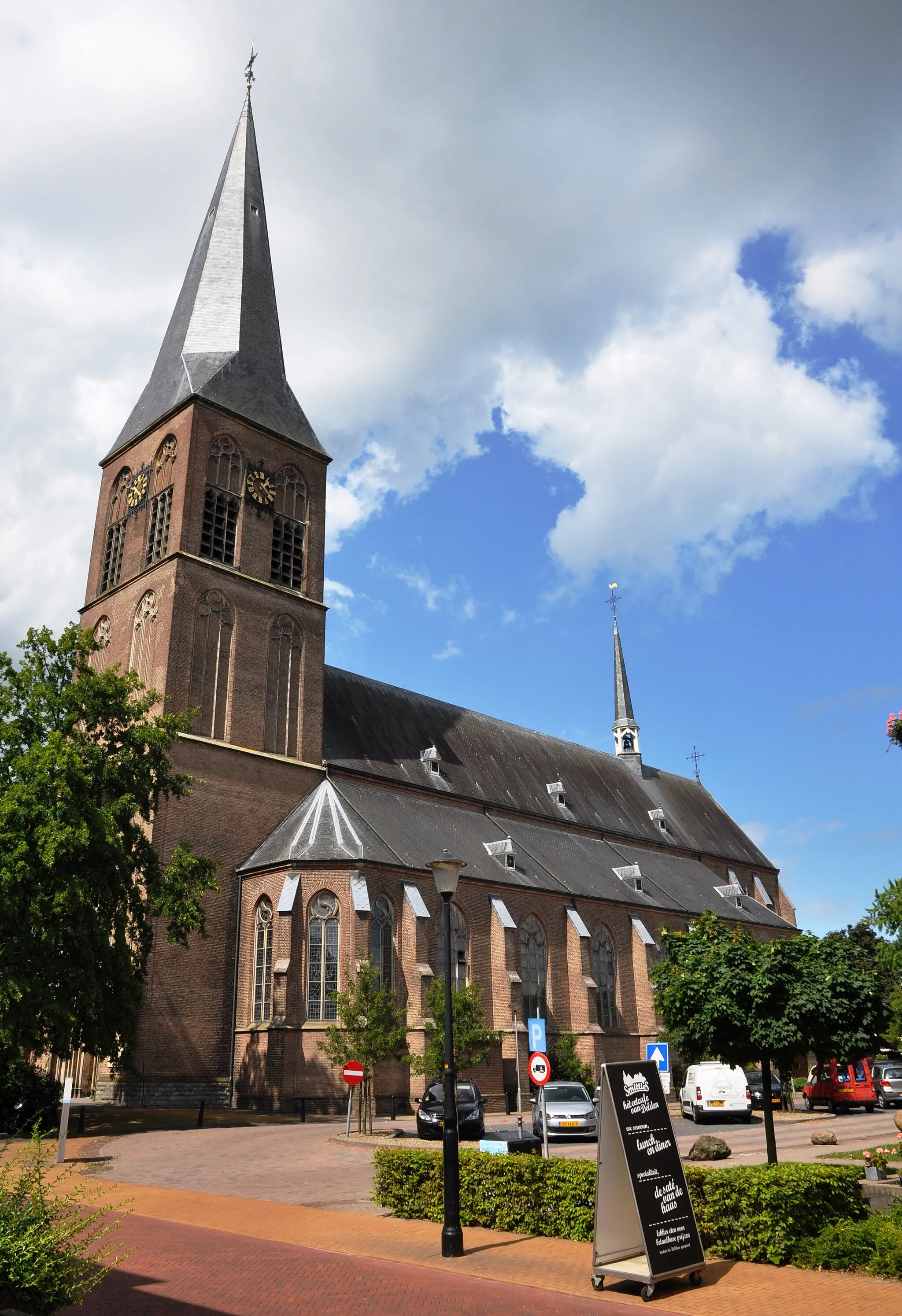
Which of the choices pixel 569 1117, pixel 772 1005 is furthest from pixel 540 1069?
pixel 569 1117

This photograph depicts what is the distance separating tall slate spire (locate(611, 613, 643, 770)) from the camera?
61594 mm

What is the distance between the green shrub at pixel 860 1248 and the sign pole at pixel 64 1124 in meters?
13.8

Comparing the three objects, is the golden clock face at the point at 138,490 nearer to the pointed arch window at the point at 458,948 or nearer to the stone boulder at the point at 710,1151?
the pointed arch window at the point at 458,948

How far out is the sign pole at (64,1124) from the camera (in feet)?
62.4

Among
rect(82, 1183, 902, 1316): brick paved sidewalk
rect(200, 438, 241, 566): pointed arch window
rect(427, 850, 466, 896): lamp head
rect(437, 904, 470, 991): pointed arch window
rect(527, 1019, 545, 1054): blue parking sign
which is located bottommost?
rect(82, 1183, 902, 1316): brick paved sidewalk

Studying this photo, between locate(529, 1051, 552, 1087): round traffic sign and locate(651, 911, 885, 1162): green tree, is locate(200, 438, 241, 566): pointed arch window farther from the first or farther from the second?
locate(651, 911, 885, 1162): green tree

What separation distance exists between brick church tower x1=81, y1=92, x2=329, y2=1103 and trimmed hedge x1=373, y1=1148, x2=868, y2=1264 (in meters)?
19.3

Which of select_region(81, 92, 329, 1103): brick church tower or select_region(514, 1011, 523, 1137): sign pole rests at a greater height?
select_region(81, 92, 329, 1103): brick church tower

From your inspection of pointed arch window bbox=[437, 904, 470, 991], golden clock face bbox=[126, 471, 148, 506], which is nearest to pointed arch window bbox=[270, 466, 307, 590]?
golden clock face bbox=[126, 471, 148, 506]

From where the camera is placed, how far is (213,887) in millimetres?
28000

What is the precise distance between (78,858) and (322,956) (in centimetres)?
1084

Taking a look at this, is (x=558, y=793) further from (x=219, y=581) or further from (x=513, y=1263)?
(x=513, y=1263)

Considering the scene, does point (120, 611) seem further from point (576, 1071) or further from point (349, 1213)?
point (349, 1213)

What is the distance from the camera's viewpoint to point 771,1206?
10.9 metres
